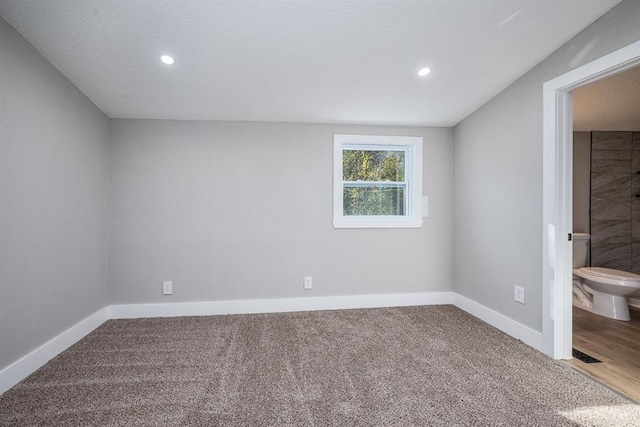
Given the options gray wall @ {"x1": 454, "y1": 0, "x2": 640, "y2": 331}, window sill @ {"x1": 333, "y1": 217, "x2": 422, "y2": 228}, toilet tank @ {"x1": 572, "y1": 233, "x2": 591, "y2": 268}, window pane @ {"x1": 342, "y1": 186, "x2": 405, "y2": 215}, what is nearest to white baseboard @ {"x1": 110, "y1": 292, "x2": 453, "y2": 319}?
gray wall @ {"x1": 454, "y1": 0, "x2": 640, "y2": 331}

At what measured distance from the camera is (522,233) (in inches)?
111

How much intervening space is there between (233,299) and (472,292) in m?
2.43

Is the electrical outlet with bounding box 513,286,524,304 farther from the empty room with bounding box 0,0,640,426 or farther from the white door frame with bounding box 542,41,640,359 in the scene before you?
the white door frame with bounding box 542,41,640,359

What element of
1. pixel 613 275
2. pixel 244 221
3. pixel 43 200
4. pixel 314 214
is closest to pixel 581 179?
pixel 613 275

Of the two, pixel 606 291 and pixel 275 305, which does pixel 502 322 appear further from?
pixel 275 305

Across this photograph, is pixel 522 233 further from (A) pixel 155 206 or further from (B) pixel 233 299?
(A) pixel 155 206

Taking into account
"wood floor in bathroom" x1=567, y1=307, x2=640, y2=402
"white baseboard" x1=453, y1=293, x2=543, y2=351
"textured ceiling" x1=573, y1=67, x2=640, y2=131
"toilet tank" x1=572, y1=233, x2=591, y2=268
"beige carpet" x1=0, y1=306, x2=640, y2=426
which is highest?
"textured ceiling" x1=573, y1=67, x2=640, y2=131

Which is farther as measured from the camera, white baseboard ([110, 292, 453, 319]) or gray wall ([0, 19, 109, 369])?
white baseboard ([110, 292, 453, 319])

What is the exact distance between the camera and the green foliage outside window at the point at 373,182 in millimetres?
3803

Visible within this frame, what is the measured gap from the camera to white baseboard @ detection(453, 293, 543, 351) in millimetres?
2682

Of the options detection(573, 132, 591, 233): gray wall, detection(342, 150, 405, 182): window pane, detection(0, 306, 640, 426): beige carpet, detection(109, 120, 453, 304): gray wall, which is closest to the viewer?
detection(0, 306, 640, 426): beige carpet

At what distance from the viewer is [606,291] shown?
132 inches

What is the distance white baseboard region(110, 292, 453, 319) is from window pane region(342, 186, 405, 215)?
0.92 meters

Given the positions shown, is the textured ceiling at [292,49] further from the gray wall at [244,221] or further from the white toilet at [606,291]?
the white toilet at [606,291]
